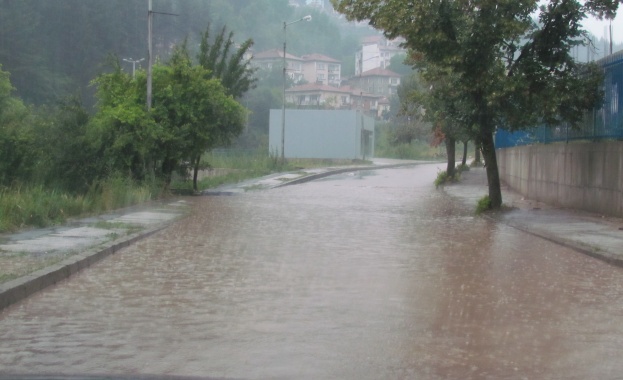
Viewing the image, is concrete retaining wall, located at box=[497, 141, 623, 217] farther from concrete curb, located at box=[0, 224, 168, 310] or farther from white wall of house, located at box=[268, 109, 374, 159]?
white wall of house, located at box=[268, 109, 374, 159]

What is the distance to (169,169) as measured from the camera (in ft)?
101

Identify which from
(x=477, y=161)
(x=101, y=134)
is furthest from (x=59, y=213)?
(x=477, y=161)

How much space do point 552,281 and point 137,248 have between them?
23.5ft

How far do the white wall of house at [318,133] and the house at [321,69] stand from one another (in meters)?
89.6

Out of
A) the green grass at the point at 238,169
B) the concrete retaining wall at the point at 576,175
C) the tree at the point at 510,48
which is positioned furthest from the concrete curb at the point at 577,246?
the green grass at the point at 238,169

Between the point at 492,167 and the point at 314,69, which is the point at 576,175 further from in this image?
the point at 314,69

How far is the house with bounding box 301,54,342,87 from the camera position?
167750mm

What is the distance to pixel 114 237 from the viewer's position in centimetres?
1578

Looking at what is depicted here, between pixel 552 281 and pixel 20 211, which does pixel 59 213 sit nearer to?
pixel 20 211

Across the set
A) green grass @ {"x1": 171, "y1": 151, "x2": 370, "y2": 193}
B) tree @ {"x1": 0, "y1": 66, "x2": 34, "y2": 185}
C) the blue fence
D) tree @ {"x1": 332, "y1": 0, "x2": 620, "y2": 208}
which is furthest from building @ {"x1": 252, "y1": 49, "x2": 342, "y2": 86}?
tree @ {"x1": 332, "y1": 0, "x2": 620, "y2": 208}

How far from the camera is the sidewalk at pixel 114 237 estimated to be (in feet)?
37.1

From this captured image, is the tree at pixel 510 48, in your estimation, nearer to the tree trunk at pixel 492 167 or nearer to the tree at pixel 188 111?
the tree trunk at pixel 492 167

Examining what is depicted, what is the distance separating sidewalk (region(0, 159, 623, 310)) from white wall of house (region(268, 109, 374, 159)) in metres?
49.3

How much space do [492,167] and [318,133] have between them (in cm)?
5325
